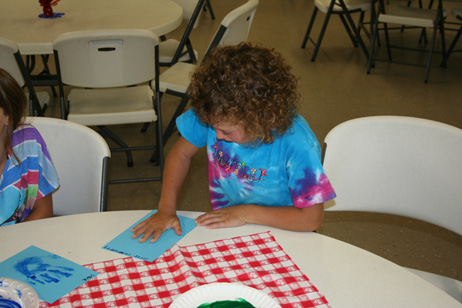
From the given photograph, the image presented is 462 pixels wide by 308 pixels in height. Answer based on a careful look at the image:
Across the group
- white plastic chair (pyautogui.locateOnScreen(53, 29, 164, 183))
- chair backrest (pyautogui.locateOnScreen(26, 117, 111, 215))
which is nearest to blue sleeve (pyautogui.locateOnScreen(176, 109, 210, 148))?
chair backrest (pyautogui.locateOnScreen(26, 117, 111, 215))

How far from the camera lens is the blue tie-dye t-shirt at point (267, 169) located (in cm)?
125

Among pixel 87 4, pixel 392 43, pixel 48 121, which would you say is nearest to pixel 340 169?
pixel 48 121

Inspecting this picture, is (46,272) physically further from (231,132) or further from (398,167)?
(398,167)

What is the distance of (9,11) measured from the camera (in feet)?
9.60

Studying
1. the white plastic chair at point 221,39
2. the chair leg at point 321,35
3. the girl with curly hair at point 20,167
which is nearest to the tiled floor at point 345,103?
the chair leg at point 321,35

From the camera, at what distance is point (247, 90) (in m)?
1.13

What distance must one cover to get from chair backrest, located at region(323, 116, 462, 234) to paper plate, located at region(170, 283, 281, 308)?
596 millimetres

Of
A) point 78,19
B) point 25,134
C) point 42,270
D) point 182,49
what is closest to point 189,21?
point 182,49

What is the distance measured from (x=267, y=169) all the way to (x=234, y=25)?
1.34 m

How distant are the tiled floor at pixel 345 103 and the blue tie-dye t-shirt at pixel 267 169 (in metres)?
1.06

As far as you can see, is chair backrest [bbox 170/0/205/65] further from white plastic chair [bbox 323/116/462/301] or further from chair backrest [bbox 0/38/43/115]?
white plastic chair [bbox 323/116/462/301]

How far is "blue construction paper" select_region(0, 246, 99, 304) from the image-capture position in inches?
39.4

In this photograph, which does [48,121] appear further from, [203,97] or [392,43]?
[392,43]

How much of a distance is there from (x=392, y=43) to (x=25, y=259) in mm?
4507
